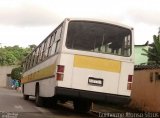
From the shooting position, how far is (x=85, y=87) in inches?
591

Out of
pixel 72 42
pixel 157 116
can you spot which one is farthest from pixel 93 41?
pixel 157 116

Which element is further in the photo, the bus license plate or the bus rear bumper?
the bus license plate

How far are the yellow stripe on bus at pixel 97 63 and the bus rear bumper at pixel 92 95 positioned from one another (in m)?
0.82

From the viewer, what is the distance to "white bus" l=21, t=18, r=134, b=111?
587 inches

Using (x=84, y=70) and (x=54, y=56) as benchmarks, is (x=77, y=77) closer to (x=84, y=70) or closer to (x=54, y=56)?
(x=84, y=70)

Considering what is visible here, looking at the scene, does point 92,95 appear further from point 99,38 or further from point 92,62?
point 99,38

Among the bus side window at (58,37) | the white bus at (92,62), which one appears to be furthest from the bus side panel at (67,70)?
the bus side window at (58,37)

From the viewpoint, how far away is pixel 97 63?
597 inches

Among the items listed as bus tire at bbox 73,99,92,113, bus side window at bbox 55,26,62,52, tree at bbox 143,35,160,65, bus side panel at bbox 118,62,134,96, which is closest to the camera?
bus side panel at bbox 118,62,134,96

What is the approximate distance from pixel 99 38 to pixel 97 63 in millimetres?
982

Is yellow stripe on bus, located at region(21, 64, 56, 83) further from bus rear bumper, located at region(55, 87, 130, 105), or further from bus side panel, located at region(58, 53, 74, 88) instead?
bus rear bumper, located at region(55, 87, 130, 105)

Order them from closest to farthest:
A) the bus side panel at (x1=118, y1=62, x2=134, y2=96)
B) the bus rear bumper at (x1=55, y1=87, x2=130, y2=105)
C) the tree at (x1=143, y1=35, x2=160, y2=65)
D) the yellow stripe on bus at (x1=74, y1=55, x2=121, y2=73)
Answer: the bus rear bumper at (x1=55, y1=87, x2=130, y2=105), the yellow stripe on bus at (x1=74, y1=55, x2=121, y2=73), the bus side panel at (x1=118, y1=62, x2=134, y2=96), the tree at (x1=143, y1=35, x2=160, y2=65)

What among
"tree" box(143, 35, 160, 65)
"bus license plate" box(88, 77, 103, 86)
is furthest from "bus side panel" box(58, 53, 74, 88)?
"tree" box(143, 35, 160, 65)

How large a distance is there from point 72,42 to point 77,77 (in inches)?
47.2
